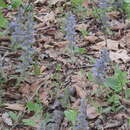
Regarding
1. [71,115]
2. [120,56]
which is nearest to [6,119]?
[71,115]

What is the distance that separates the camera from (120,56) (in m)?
4.00

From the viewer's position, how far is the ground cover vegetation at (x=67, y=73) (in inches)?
124

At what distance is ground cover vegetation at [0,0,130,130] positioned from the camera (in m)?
3.16

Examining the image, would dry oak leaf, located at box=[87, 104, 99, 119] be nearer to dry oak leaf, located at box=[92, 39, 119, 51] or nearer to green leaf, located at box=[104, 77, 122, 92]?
green leaf, located at box=[104, 77, 122, 92]

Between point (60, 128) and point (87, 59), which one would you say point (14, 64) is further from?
point (60, 128)

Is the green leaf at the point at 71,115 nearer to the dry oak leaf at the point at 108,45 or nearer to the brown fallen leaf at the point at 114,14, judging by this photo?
the dry oak leaf at the point at 108,45

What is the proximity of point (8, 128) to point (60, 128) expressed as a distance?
15.4 inches

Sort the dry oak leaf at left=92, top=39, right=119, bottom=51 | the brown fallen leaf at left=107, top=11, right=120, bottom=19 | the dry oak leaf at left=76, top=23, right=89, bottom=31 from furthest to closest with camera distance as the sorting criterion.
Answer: the brown fallen leaf at left=107, top=11, right=120, bottom=19 < the dry oak leaf at left=76, top=23, right=89, bottom=31 < the dry oak leaf at left=92, top=39, right=119, bottom=51

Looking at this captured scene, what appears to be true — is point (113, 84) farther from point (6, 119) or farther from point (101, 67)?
point (6, 119)

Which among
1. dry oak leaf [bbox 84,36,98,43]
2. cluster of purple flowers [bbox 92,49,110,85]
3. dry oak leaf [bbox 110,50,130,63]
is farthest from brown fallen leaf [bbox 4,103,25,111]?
dry oak leaf [bbox 84,36,98,43]

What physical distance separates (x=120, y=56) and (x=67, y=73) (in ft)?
1.82

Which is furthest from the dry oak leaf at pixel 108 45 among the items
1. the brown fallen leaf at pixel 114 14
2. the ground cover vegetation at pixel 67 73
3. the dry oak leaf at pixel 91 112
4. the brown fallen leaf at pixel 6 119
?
the brown fallen leaf at pixel 6 119

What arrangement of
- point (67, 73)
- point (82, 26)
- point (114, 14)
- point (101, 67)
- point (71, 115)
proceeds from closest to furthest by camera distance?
point (71, 115) < point (101, 67) < point (67, 73) < point (82, 26) < point (114, 14)

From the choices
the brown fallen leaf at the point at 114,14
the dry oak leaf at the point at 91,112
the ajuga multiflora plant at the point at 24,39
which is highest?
the ajuga multiflora plant at the point at 24,39
